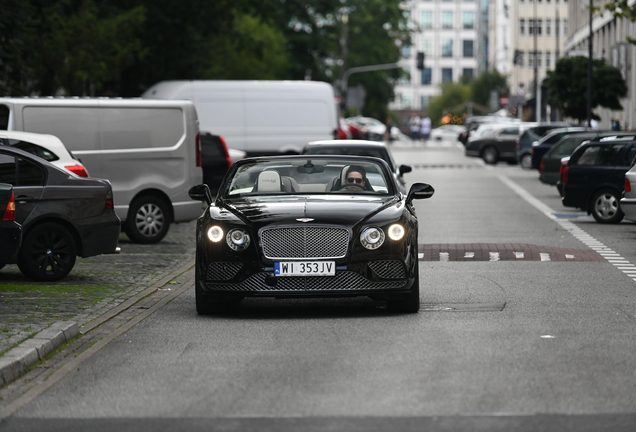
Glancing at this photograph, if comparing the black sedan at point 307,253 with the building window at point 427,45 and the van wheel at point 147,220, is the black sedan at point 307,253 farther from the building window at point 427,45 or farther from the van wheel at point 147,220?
the building window at point 427,45

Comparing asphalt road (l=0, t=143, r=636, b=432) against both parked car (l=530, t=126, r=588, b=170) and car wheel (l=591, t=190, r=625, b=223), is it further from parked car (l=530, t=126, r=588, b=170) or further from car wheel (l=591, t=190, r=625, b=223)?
parked car (l=530, t=126, r=588, b=170)

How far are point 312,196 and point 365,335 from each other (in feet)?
7.22

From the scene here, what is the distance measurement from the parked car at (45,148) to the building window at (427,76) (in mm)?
173949

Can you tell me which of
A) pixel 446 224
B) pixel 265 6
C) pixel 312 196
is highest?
pixel 265 6

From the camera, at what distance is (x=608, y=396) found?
7.31 metres

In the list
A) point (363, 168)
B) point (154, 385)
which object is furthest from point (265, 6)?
point (154, 385)

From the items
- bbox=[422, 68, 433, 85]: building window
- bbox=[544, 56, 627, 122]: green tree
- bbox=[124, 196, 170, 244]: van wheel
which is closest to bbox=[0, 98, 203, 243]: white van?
bbox=[124, 196, 170, 244]: van wheel

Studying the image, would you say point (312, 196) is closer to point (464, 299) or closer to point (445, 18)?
point (464, 299)

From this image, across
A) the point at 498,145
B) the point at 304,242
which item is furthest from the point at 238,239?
the point at 498,145

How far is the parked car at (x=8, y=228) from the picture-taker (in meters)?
11.6

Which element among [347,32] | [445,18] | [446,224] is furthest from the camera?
[445,18]

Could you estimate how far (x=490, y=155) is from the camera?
52.9m

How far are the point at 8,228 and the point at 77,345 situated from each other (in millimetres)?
2385

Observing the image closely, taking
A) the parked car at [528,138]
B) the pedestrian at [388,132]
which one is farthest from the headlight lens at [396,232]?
the pedestrian at [388,132]
